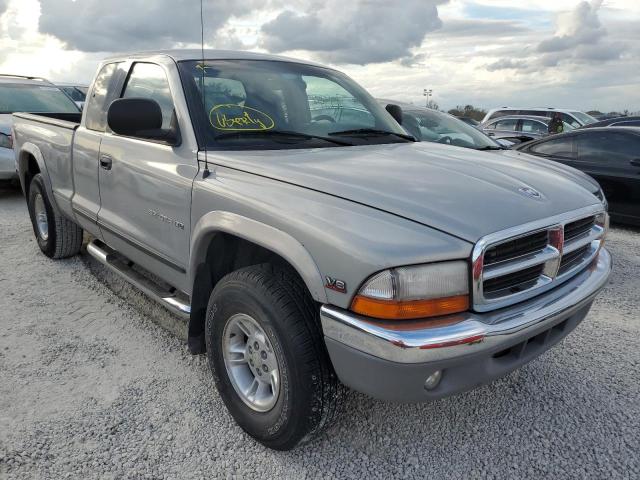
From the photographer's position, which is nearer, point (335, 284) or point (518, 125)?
point (335, 284)

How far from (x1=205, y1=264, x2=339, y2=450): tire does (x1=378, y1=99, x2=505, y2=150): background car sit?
4204 millimetres

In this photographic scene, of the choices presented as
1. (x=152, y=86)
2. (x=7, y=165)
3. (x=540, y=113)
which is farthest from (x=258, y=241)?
(x=540, y=113)

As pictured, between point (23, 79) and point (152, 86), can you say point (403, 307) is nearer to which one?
point (152, 86)

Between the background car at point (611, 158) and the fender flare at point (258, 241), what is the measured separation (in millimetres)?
6368

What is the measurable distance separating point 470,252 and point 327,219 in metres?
0.56

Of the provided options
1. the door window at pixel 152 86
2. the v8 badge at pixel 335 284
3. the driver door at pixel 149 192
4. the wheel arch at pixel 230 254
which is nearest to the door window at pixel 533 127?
the door window at pixel 152 86

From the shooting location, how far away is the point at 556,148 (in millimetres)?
8047

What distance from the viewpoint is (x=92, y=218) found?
3.94 meters

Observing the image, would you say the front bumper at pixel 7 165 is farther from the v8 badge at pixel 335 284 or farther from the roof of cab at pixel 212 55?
the v8 badge at pixel 335 284

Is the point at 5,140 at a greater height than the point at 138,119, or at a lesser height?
lesser

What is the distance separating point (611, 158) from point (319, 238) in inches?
266

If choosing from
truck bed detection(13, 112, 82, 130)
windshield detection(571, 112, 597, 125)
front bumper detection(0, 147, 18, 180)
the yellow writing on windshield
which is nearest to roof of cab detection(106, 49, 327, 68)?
the yellow writing on windshield

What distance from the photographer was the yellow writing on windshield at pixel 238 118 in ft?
9.78

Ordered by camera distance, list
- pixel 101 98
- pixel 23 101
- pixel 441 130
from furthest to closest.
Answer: pixel 23 101 < pixel 441 130 < pixel 101 98
